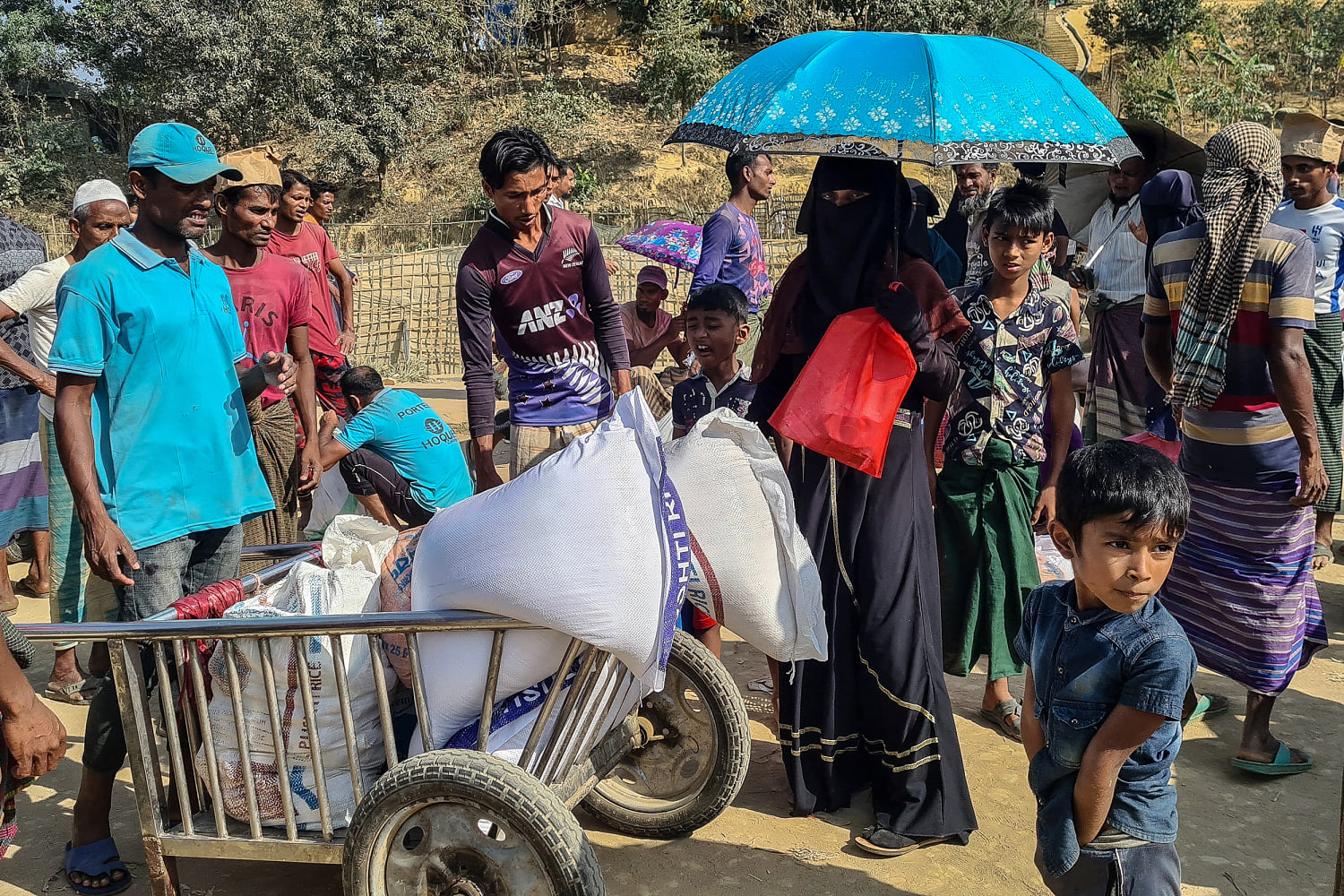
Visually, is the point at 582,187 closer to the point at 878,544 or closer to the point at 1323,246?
the point at 1323,246

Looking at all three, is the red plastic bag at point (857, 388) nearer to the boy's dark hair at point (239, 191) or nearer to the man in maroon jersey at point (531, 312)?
the man in maroon jersey at point (531, 312)

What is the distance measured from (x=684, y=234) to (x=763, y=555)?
3.87 m

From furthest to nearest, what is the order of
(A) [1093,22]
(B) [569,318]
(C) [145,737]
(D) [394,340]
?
(A) [1093,22], (D) [394,340], (B) [569,318], (C) [145,737]

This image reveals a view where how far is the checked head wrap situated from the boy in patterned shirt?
1.31 ft

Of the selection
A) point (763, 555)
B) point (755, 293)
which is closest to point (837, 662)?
point (763, 555)

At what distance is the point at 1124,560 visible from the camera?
77.2 inches

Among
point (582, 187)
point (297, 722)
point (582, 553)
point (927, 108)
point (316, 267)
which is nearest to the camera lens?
point (582, 553)

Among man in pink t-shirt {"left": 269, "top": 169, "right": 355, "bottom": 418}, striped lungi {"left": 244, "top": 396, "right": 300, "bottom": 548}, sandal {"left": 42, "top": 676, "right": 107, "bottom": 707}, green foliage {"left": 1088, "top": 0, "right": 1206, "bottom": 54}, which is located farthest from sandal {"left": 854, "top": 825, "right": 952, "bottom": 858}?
green foliage {"left": 1088, "top": 0, "right": 1206, "bottom": 54}

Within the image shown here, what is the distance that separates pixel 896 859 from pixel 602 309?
2.35 meters

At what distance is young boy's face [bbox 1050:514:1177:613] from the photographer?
195cm

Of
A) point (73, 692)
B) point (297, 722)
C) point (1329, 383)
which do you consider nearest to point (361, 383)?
point (73, 692)

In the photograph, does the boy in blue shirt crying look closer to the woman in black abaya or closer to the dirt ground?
the dirt ground

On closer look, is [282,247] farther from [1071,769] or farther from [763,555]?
[1071,769]

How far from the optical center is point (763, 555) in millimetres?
2979
